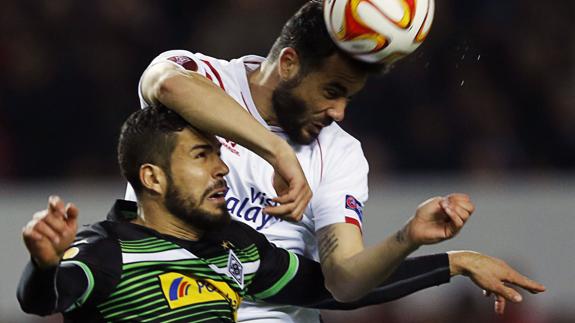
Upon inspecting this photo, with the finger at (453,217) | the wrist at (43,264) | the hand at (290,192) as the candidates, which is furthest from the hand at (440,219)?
the wrist at (43,264)

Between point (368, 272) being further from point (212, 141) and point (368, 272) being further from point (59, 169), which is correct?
point (59, 169)

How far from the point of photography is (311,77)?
171 inches

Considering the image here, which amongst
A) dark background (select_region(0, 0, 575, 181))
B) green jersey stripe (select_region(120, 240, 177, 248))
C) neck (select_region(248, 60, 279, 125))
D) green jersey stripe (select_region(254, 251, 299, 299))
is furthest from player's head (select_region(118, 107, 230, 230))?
dark background (select_region(0, 0, 575, 181))

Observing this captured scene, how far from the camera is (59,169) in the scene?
8.01 metres

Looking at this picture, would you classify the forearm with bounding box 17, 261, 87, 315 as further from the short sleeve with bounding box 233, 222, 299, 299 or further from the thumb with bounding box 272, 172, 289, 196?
the thumb with bounding box 272, 172, 289, 196

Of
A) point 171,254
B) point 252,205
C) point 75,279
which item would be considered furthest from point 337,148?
point 75,279

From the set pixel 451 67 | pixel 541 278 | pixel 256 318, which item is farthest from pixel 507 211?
pixel 256 318

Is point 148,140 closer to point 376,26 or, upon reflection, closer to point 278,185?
point 278,185

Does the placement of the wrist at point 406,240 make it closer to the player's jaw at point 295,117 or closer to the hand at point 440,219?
the hand at point 440,219

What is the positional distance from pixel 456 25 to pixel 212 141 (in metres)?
5.26

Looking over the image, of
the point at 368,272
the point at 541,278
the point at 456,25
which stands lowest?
the point at 541,278

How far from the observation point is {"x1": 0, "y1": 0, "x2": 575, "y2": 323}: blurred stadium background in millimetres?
7590

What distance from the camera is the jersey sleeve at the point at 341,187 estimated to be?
14.6 ft

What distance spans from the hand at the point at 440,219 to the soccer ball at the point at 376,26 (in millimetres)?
638
